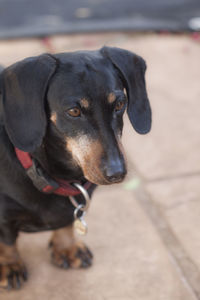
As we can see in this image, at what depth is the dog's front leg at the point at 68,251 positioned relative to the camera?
2262mm

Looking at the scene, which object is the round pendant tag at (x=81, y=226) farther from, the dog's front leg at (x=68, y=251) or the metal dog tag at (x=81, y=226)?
the dog's front leg at (x=68, y=251)

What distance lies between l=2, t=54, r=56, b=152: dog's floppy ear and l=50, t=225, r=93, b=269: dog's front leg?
26.8 inches

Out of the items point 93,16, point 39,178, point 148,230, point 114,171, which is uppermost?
point 114,171

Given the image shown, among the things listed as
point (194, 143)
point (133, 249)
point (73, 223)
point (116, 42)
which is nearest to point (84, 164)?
point (73, 223)

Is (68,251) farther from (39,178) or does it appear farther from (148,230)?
(39,178)

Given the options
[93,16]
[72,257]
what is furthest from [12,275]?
[93,16]

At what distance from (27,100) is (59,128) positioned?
0.55 ft

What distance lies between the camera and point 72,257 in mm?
2289

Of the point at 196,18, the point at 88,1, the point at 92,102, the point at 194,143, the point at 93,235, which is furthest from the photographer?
the point at 88,1

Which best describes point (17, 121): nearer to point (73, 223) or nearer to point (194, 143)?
point (73, 223)

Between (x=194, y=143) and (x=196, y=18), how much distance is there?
2.70 m

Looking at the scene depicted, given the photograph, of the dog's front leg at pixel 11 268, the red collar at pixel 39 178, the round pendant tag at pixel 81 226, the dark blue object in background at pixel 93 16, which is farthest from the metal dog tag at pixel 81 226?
the dark blue object in background at pixel 93 16

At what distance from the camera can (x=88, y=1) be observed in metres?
6.21

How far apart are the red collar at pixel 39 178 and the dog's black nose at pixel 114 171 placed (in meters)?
0.31
